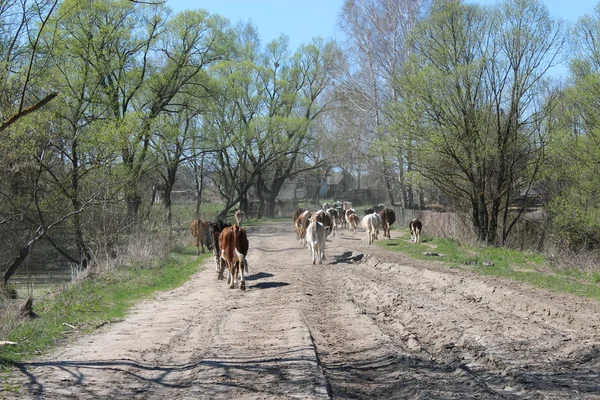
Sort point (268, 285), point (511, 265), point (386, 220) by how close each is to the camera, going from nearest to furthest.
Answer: point (268, 285)
point (511, 265)
point (386, 220)

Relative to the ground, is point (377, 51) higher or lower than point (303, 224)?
higher

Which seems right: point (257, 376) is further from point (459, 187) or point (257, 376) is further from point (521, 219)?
point (521, 219)

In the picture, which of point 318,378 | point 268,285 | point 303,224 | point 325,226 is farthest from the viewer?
point 303,224

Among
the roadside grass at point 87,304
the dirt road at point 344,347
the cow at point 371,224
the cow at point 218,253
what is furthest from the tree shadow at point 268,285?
the cow at point 371,224

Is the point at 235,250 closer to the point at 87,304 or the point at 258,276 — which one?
the point at 258,276

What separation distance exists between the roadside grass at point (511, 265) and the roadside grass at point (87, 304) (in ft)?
27.5

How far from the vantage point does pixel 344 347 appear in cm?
984

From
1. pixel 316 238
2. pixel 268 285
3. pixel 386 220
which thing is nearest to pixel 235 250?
pixel 268 285

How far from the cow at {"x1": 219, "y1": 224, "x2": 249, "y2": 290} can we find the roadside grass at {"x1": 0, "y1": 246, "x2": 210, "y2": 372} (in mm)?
2137

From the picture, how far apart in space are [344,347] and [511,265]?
10757 mm

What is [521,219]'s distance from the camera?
100 feet

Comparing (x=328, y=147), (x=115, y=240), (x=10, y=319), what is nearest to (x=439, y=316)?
(x=10, y=319)

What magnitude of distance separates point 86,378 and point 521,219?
26017 millimetres

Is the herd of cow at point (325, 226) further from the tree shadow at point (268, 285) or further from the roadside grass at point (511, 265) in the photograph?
the tree shadow at point (268, 285)
